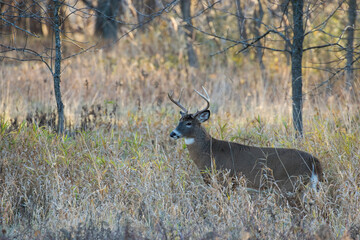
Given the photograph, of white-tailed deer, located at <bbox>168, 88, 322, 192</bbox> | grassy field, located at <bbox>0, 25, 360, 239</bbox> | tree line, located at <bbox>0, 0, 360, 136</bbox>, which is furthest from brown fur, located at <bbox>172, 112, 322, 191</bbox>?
tree line, located at <bbox>0, 0, 360, 136</bbox>

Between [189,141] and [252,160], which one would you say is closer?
[252,160]

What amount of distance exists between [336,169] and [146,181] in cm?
217

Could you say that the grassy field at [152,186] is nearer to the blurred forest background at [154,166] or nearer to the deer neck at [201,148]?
the blurred forest background at [154,166]

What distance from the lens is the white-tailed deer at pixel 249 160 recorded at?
5051 millimetres

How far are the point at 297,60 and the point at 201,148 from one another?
1855mm

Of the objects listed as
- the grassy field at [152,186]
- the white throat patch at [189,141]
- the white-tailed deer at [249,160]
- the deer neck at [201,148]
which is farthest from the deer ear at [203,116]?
the grassy field at [152,186]

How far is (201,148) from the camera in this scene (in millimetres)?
5777

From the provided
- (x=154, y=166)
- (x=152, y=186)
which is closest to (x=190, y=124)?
(x=154, y=166)

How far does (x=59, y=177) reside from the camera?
17.0 ft

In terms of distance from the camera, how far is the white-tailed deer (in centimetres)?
505

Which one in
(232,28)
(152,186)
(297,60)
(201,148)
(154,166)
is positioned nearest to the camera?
(152,186)

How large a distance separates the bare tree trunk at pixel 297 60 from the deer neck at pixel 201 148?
1367 mm

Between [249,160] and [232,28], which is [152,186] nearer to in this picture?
[249,160]

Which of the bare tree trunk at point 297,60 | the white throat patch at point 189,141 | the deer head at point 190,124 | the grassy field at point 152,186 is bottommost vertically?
the grassy field at point 152,186
